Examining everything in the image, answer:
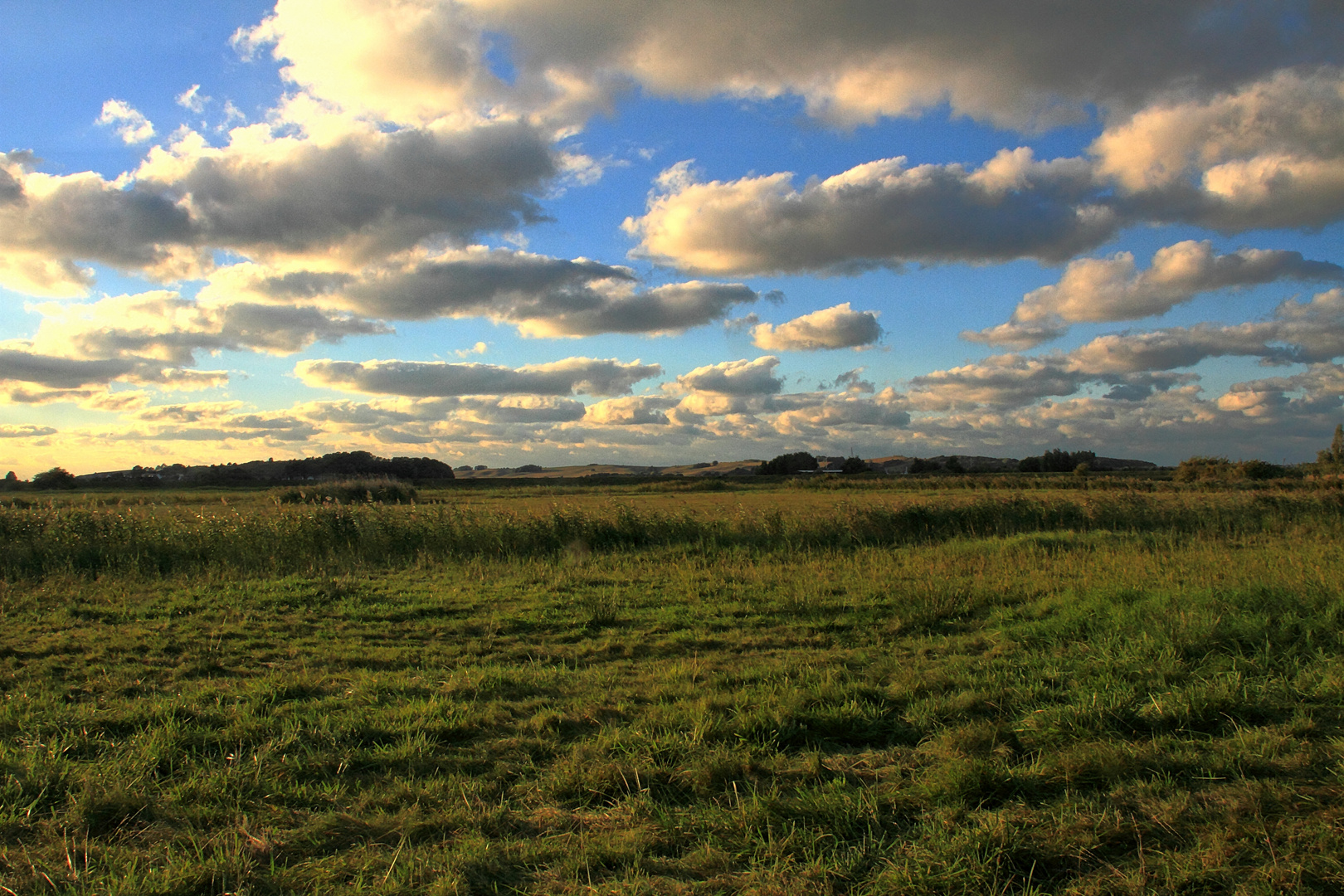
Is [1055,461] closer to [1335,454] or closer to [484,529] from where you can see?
[1335,454]

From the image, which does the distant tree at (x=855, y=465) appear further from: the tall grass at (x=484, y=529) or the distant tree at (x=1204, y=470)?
the tall grass at (x=484, y=529)

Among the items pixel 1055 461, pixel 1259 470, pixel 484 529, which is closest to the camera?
pixel 484 529

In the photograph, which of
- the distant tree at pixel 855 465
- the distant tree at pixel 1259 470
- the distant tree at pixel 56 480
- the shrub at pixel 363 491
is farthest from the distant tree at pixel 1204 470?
the distant tree at pixel 56 480

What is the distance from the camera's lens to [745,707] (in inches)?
215

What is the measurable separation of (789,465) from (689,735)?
318 ft

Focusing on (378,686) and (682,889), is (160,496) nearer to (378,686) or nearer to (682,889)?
(378,686)

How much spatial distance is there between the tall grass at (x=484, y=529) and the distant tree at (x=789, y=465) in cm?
7680

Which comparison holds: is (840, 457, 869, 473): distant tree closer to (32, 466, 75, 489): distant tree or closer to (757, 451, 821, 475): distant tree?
(757, 451, 821, 475): distant tree

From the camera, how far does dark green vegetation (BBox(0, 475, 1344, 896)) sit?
11.1 feet

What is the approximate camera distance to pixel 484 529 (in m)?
16.8

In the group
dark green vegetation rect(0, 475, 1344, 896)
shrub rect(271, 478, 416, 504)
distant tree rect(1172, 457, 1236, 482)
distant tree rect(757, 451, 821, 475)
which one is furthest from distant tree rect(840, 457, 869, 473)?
dark green vegetation rect(0, 475, 1344, 896)

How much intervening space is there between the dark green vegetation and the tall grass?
336 centimetres

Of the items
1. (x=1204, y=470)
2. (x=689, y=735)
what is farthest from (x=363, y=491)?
(x=1204, y=470)

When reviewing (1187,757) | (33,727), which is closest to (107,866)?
(33,727)
